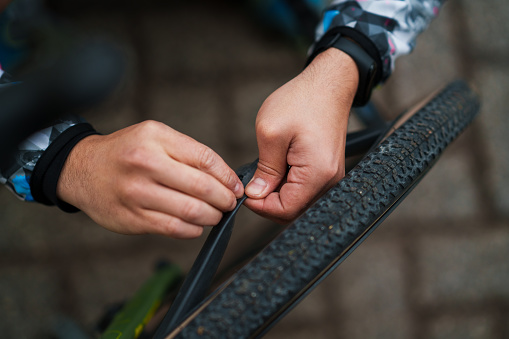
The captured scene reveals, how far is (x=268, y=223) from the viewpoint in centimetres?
109

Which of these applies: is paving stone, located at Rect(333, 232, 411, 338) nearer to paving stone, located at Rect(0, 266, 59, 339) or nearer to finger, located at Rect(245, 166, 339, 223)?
finger, located at Rect(245, 166, 339, 223)

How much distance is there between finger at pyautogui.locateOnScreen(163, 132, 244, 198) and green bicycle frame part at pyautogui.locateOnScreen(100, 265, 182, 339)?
299mm

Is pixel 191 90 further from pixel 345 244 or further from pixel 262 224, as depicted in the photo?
pixel 345 244

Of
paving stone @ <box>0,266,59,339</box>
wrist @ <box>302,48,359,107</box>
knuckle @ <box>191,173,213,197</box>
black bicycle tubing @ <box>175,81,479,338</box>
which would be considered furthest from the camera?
paving stone @ <box>0,266,59,339</box>

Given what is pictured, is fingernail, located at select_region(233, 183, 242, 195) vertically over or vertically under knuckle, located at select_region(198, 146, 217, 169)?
under

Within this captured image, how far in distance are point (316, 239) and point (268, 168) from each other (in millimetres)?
192

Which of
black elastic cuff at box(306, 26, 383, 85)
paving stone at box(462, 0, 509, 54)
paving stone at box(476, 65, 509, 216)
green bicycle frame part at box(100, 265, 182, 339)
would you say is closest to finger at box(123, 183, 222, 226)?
green bicycle frame part at box(100, 265, 182, 339)

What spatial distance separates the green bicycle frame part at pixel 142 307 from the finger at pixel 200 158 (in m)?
0.30

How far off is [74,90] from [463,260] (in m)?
1.32

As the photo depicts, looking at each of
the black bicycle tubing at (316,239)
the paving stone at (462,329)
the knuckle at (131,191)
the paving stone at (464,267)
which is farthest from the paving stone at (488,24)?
the knuckle at (131,191)

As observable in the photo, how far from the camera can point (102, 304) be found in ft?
3.83

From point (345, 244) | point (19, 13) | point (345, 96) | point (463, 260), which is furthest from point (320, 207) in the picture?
point (463, 260)

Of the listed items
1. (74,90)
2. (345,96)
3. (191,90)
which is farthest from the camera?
(191,90)

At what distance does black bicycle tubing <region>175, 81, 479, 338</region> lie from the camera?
0.36 metres
